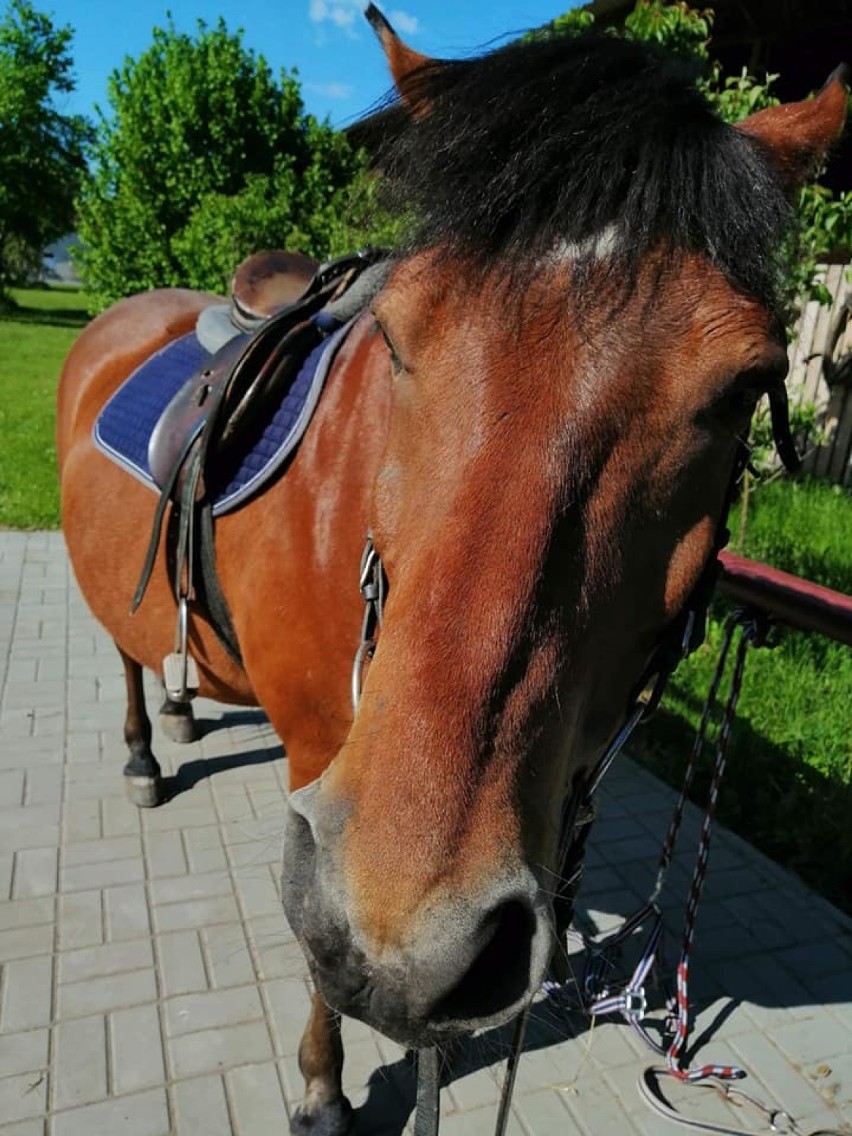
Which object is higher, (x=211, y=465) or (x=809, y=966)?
(x=211, y=465)

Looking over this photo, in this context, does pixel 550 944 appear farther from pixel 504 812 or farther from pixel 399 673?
pixel 399 673

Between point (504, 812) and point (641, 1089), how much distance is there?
6.52ft

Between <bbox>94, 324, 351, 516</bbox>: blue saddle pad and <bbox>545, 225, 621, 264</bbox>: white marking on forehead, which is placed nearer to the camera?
<bbox>545, 225, 621, 264</bbox>: white marking on forehead

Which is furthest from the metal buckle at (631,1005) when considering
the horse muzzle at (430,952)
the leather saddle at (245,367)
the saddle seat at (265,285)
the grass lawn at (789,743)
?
the saddle seat at (265,285)

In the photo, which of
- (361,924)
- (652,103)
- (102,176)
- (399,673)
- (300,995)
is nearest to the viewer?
(361,924)

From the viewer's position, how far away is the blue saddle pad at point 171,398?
2.32 meters

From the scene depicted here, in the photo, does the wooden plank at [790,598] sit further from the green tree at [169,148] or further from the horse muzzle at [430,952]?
the green tree at [169,148]

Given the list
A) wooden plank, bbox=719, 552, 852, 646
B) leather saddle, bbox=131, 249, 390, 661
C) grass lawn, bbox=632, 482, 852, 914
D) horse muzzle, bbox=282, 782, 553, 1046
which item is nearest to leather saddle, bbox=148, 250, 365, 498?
leather saddle, bbox=131, 249, 390, 661

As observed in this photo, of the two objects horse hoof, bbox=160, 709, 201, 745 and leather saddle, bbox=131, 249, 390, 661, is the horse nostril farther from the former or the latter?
horse hoof, bbox=160, 709, 201, 745

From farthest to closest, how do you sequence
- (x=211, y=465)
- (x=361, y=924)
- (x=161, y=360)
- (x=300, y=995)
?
(x=161, y=360), (x=300, y=995), (x=211, y=465), (x=361, y=924)

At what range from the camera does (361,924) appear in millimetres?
1074

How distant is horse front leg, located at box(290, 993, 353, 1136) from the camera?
91.0 inches

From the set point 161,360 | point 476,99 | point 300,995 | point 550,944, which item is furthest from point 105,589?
point 550,944

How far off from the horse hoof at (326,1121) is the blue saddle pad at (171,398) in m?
1.71
